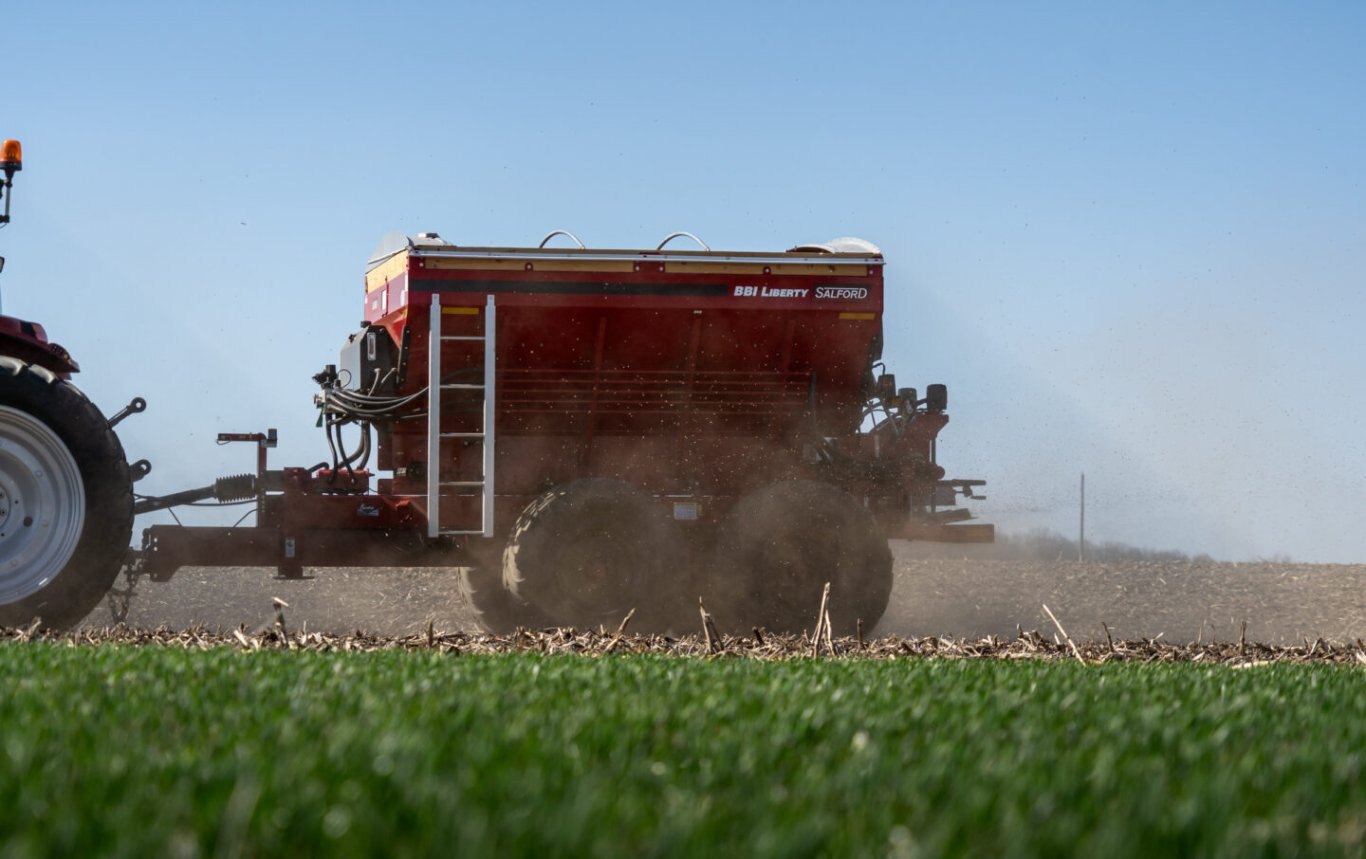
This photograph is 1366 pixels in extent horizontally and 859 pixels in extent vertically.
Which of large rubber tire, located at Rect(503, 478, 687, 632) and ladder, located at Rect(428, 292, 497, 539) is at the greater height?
ladder, located at Rect(428, 292, 497, 539)

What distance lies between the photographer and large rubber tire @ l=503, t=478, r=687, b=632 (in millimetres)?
9398

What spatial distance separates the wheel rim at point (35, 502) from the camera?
7445mm

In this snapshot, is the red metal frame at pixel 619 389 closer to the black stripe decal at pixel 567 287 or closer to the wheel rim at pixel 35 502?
the black stripe decal at pixel 567 287

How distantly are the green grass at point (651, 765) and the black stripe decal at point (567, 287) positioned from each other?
573cm

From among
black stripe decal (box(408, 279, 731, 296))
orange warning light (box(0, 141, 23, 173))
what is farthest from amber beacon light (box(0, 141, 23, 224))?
black stripe decal (box(408, 279, 731, 296))

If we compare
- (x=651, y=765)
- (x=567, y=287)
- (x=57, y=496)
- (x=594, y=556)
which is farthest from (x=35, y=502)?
(x=651, y=765)

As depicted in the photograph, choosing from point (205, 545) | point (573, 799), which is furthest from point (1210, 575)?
point (573, 799)

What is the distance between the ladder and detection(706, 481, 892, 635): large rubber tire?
1.70 meters

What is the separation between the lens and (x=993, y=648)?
6984 mm

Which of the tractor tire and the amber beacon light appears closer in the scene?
the amber beacon light

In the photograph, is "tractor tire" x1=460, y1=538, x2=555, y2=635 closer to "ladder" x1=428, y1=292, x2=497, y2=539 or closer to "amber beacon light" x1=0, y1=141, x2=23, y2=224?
"ladder" x1=428, y1=292, x2=497, y2=539

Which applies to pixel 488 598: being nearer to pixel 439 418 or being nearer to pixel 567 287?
pixel 439 418

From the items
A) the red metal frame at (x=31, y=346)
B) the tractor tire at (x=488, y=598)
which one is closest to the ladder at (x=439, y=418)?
the tractor tire at (x=488, y=598)

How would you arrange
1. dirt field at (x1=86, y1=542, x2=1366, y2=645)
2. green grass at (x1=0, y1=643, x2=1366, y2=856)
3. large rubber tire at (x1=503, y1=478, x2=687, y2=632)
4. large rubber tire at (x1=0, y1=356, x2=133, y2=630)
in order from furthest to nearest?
dirt field at (x1=86, y1=542, x2=1366, y2=645), large rubber tire at (x1=503, y1=478, x2=687, y2=632), large rubber tire at (x1=0, y1=356, x2=133, y2=630), green grass at (x1=0, y1=643, x2=1366, y2=856)
